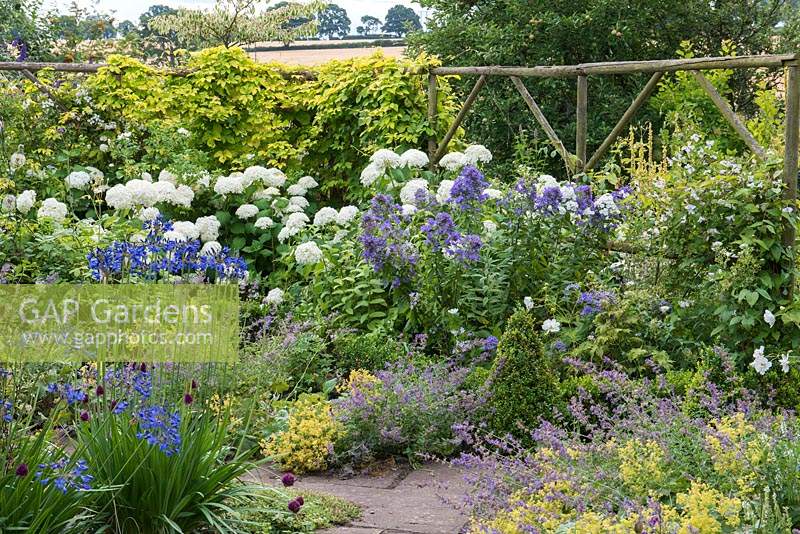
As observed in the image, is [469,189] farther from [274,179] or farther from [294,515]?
[294,515]

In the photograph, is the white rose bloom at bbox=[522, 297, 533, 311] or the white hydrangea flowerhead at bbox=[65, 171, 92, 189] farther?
the white hydrangea flowerhead at bbox=[65, 171, 92, 189]

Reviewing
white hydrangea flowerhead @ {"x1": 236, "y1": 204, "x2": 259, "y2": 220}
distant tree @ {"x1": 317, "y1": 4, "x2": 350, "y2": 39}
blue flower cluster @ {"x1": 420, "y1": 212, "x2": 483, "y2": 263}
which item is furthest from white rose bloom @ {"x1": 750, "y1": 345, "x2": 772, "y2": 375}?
distant tree @ {"x1": 317, "y1": 4, "x2": 350, "y2": 39}

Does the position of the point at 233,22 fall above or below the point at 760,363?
above

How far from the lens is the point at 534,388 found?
4430 millimetres

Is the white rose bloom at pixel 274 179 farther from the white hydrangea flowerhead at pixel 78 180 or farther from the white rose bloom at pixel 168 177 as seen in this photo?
the white hydrangea flowerhead at pixel 78 180

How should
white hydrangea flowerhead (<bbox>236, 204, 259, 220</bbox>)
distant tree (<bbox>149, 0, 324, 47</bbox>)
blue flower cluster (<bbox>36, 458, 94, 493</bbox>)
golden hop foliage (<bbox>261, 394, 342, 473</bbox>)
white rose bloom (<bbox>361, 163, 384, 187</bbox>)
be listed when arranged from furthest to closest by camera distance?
distant tree (<bbox>149, 0, 324, 47</bbox>) → white hydrangea flowerhead (<bbox>236, 204, 259, 220</bbox>) → white rose bloom (<bbox>361, 163, 384, 187</bbox>) → golden hop foliage (<bbox>261, 394, 342, 473</bbox>) → blue flower cluster (<bbox>36, 458, 94, 493</bbox>)

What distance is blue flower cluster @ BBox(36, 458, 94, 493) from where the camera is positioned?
2.86 m

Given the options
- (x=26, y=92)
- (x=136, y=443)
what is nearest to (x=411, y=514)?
(x=136, y=443)

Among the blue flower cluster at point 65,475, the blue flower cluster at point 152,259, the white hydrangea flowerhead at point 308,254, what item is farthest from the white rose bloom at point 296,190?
the blue flower cluster at point 65,475

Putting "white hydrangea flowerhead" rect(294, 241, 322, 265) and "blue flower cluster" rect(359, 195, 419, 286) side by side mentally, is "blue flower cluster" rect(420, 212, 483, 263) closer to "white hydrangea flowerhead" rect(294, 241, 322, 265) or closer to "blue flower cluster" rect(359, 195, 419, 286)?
"blue flower cluster" rect(359, 195, 419, 286)

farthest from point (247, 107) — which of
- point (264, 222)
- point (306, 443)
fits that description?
point (306, 443)

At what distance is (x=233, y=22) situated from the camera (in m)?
21.7

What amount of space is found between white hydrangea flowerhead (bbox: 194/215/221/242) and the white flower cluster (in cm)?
25

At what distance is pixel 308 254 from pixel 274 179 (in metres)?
1.59
